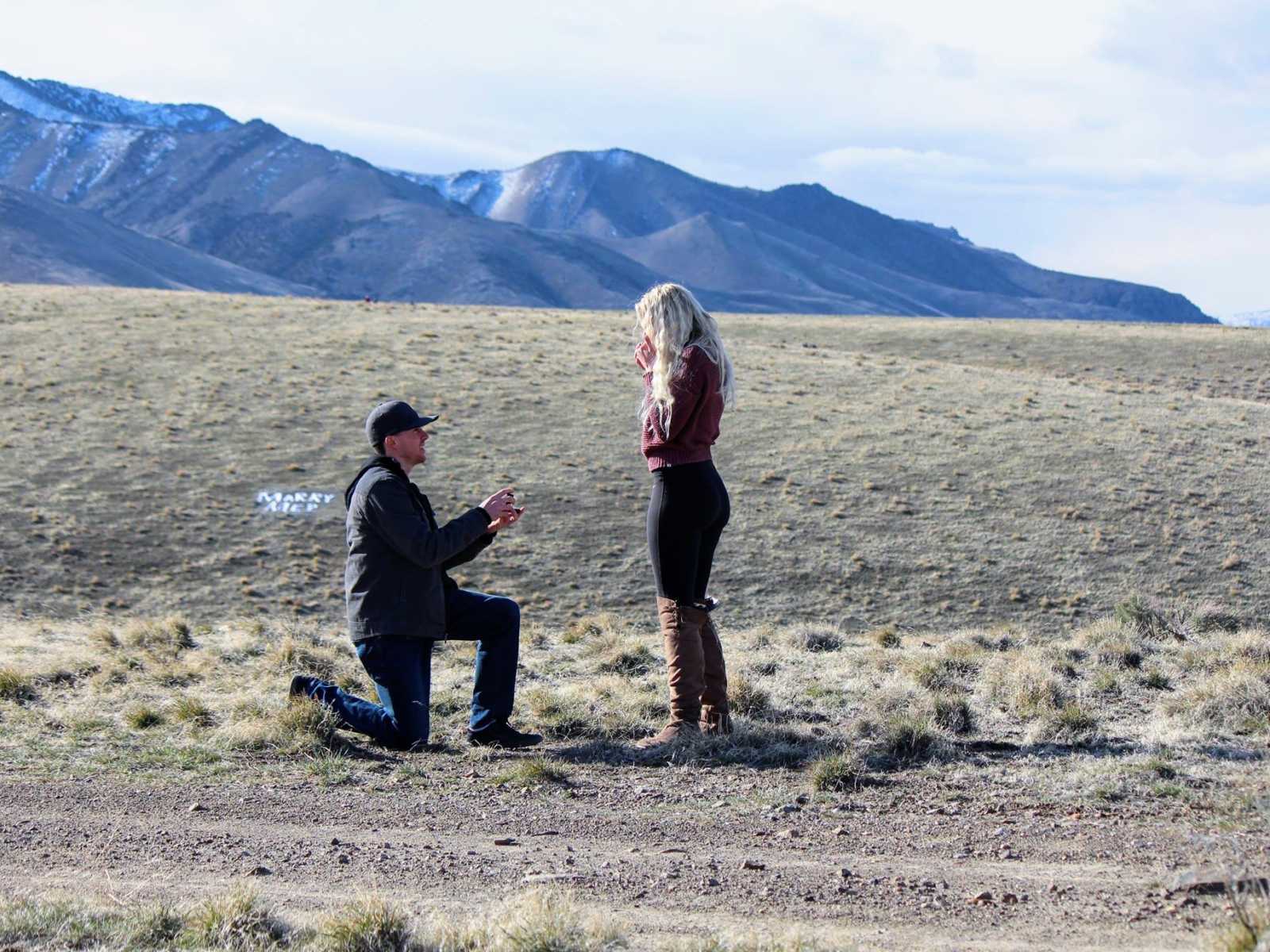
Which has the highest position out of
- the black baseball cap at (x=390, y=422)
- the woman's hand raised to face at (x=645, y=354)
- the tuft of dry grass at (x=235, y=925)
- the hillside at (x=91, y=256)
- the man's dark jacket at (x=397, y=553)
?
the hillside at (x=91, y=256)

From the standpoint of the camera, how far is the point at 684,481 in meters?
6.04

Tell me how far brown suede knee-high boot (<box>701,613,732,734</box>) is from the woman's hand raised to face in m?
1.35

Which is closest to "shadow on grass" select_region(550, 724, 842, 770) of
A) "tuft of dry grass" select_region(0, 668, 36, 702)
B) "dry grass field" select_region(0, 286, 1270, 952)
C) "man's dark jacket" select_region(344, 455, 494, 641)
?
"dry grass field" select_region(0, 286, 1270, 952)

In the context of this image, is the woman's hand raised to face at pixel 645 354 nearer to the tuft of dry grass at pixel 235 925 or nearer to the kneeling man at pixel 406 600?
the kneeling man at pixel 406 600

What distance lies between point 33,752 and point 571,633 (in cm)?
573

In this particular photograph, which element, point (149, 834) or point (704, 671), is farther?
point (704, 671)

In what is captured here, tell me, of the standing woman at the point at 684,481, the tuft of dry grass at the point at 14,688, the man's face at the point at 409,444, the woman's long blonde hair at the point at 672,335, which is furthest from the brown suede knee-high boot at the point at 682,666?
the tuft of dry grass at the point at 14,688

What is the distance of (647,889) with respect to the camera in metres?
4.07

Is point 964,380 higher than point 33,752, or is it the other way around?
point 964,380

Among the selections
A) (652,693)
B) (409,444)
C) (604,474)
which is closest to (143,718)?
(409,444)

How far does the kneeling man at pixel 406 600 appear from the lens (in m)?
6.00

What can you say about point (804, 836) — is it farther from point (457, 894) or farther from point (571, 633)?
point (571, 633)

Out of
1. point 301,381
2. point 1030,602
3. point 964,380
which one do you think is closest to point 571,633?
point 1030,602

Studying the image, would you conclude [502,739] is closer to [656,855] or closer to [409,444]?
[409,444]
